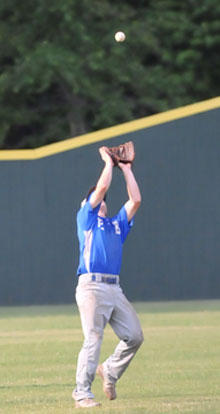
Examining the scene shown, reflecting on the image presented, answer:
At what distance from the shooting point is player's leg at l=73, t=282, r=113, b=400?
337 inches

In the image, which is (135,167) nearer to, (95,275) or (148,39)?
(148,39)

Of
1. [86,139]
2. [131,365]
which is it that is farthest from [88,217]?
[86,139]

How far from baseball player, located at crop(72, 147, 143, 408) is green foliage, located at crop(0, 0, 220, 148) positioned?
20.9 metres

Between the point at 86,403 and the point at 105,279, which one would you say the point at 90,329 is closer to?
the point at 105,279

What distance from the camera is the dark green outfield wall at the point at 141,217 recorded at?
21.2 meters

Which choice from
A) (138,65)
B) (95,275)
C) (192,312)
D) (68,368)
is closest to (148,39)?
(138,65)

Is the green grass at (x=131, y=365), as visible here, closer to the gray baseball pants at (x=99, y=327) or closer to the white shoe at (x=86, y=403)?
the white shoe at (x=86, y=403)

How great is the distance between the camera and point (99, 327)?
8.69 meters

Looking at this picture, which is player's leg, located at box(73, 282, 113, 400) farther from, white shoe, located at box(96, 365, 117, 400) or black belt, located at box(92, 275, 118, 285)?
white shoe, located at box(96, 365, 117, 400)

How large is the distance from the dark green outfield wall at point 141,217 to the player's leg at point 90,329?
12.5m

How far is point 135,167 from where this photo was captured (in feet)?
70.2

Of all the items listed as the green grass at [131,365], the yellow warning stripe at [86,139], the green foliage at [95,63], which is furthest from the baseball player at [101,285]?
the green foliage at [95,63]

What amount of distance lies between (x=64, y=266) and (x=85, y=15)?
11.9 m


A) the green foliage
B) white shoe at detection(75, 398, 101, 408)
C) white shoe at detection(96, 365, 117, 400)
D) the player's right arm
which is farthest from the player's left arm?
the green foliage
